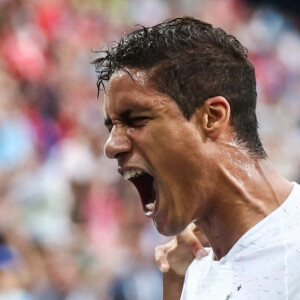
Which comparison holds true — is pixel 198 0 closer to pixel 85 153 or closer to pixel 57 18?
pixel 57 18

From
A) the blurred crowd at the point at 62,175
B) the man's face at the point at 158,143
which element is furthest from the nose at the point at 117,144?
the blurred crowd at the point at 62,175

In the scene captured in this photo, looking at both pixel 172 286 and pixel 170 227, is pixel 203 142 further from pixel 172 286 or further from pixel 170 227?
pixel 172 286

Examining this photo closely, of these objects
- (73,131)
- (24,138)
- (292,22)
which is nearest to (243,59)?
(24,138)

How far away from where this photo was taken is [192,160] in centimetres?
179

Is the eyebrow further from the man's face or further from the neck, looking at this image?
the neck

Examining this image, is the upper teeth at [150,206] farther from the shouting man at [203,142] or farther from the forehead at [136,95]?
the forehead at [136,95]

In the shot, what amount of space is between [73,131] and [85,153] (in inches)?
8.4

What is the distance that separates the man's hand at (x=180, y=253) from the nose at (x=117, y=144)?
18.1 inches

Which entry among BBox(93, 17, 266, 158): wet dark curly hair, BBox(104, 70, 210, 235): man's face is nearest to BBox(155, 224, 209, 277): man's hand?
BBox(104, 70, 210, 235): man's face

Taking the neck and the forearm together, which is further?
the forearm

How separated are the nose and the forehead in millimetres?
62

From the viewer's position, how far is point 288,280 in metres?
1.65

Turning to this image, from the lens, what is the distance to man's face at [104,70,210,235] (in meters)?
1.79

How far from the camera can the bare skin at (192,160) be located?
5.89 ft
